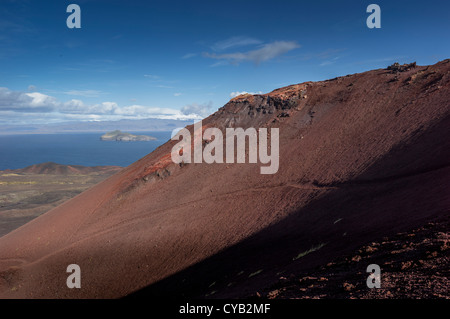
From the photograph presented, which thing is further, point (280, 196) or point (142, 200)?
point (142, 200)

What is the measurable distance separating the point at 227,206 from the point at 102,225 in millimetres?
9202

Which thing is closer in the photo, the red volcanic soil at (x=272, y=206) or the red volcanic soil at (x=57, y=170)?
the red volcanic soil at (x=272, y=206)

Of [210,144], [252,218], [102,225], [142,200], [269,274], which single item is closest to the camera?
[269,274]

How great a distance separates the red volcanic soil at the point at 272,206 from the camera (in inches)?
405

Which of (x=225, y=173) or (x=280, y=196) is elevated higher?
(x=225, y=173)

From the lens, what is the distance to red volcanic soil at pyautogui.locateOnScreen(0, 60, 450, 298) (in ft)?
33.8

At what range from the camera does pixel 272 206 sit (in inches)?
608

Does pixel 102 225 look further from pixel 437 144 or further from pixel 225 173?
pixel 437 144

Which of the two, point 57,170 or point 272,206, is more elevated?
point 57,170

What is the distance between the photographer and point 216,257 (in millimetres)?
12883

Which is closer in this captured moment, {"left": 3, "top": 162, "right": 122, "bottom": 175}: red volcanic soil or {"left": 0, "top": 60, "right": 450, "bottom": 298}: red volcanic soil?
{"left": 0, "top": 60, "right": 450, "bottom": 298}: red volcanic soil

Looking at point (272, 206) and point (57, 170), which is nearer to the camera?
point (272, 206)

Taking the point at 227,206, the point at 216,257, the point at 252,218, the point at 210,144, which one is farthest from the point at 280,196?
the point at 210,144
